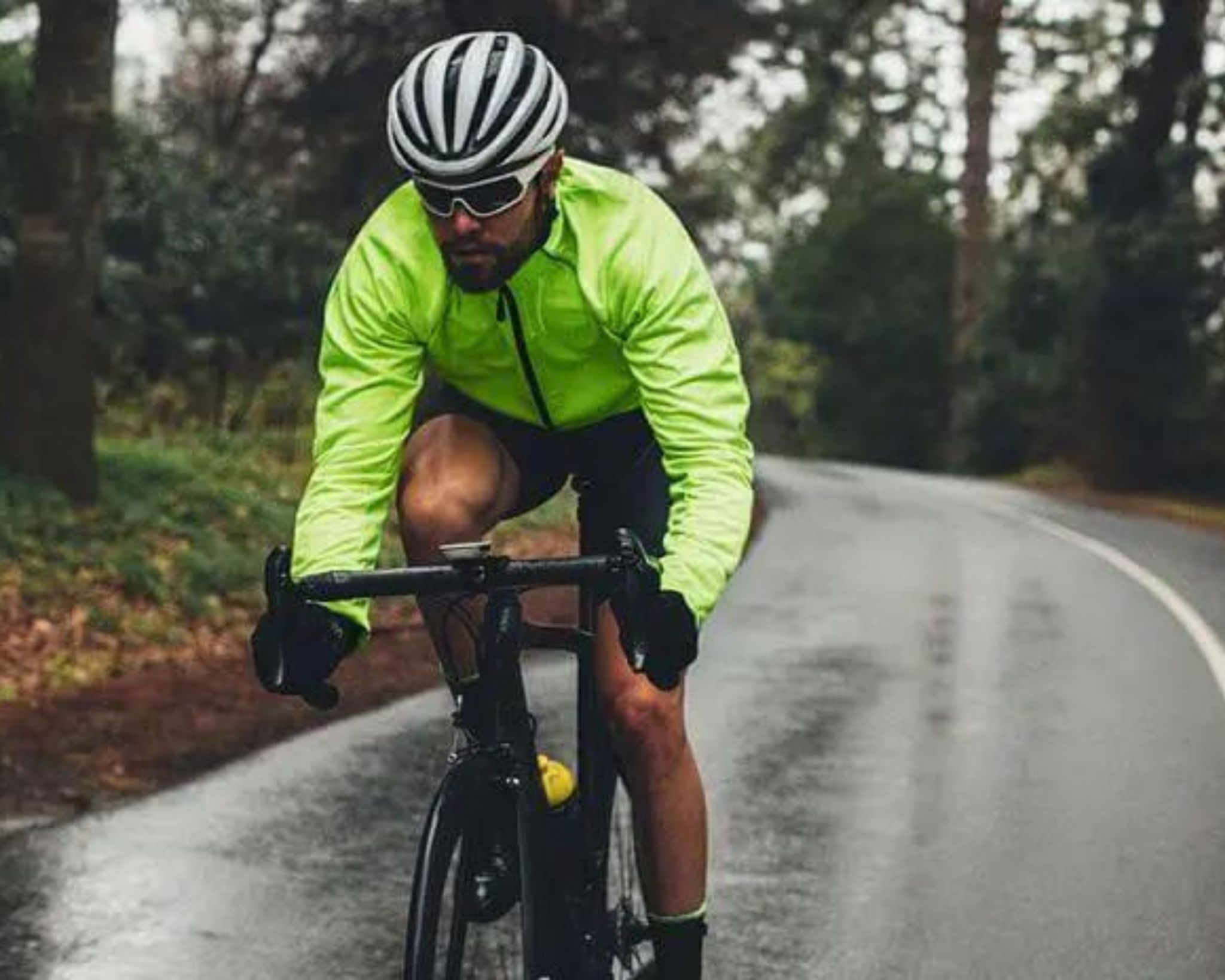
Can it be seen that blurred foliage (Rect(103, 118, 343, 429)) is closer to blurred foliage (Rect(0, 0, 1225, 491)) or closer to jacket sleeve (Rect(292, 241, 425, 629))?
blurred foliage (Rect(0, 0, 1225, 491))

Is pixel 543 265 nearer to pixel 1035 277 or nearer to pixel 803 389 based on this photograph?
pixel 1035 277

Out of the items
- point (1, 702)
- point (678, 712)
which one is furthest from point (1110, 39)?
point (678, 712)

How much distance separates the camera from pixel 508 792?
3.72 metres

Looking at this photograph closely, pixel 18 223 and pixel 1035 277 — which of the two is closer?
pixel 18 223

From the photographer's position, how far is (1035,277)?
3547 centimetres

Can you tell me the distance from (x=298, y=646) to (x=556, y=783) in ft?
2.25

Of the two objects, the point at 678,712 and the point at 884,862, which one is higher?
the point at 678,712

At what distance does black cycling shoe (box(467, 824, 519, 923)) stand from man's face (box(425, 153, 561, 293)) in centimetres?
95

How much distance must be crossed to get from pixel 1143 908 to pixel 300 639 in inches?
148

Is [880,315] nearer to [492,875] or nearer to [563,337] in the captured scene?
[563,337]

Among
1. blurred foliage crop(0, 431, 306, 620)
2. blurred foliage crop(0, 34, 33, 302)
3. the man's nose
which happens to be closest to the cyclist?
the man's nose

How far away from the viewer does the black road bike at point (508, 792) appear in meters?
3.47

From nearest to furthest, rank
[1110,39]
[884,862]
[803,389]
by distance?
[884,862] → [1110,39] → [803,389]

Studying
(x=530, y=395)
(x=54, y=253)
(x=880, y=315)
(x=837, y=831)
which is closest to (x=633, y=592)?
(x=530, y=395)
